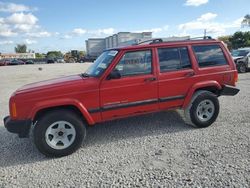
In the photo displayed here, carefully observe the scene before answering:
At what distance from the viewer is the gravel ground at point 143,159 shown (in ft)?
10.5

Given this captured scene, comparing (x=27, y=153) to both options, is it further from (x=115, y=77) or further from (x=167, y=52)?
(x=167, y=52)

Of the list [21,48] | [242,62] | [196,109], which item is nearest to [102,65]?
[196,109]

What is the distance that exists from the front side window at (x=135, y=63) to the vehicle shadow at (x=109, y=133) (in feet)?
4.44

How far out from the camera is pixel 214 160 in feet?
11.8

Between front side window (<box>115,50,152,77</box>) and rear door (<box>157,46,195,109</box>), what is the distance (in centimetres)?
25

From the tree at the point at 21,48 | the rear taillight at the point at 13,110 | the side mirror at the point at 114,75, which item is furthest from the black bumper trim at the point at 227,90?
the tree at the point at 21,48

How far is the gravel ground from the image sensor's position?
10.5 feet

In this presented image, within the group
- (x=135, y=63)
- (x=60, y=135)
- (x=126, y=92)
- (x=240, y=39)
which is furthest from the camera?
(x=240, y=39)

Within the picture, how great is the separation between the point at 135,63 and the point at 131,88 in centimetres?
52

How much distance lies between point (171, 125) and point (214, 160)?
177 cm

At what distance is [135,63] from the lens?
450 cm

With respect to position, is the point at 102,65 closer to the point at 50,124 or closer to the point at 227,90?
the point at 50,124

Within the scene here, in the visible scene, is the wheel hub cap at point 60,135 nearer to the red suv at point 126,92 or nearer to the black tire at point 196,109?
the red suv at point 126,92

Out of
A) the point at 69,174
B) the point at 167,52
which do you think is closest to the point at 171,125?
the point at 167,52
